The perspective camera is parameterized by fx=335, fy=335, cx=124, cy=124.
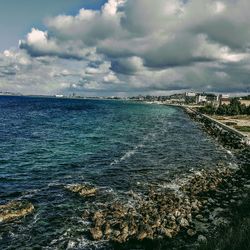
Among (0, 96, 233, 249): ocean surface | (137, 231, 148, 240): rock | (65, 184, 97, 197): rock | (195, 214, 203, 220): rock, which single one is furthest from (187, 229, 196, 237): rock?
(65, 184, 97, 197): rock

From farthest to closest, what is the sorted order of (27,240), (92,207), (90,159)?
1. (90,159)
2. (92,207)
3. (27,240)

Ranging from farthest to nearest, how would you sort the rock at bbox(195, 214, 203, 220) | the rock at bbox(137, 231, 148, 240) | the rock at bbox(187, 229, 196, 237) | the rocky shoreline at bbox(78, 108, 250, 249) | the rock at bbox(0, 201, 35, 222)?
1. the rock at bbox(195, 214, 203, 220)
2. the rock at bbox(0, 201, 35, 222)
3. the rock at bbox(187, 229, 196, 237)
4. the rocky shoreline at bbox(78, 108, 250, 249)
5. the rock at bbox(137, 231, 148, 240)

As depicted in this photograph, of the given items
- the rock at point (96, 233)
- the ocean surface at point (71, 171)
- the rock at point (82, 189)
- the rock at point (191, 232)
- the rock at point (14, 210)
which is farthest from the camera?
the rock at point (82, 189)

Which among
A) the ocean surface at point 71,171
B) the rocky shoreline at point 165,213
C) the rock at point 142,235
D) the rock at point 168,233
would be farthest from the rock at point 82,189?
the rock at point 168,233

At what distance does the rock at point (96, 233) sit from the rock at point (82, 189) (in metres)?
6.88

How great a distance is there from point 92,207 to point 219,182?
1310 centimetres

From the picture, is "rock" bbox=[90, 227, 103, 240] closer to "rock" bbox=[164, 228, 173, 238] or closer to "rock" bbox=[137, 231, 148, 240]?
"rock" bbox=[137, 231, 148, 240]

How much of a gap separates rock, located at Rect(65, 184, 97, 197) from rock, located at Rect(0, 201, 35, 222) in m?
4.51

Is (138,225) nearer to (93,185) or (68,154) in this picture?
(93,185)

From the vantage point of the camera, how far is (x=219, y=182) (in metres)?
30.6

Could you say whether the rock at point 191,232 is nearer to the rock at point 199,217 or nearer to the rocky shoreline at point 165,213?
the rocky shoreline at point 165,213

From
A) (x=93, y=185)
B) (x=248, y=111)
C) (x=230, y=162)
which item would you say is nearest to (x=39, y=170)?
(x=93, y=185)

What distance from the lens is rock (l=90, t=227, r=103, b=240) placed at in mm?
18312

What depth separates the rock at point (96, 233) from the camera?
18312mm
